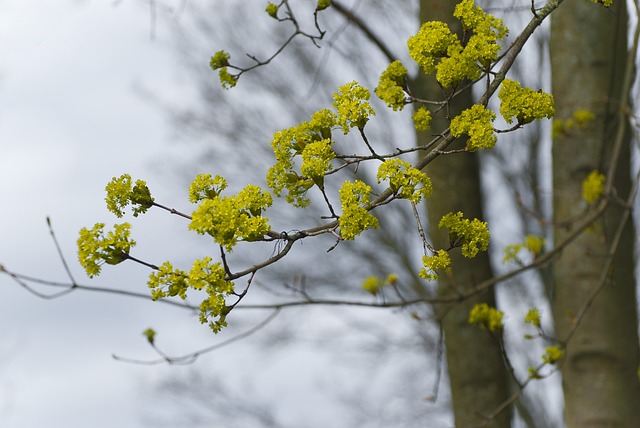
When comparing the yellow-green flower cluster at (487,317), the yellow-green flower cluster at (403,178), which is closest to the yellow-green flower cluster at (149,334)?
the yellow-green flower cluster at (487,317)

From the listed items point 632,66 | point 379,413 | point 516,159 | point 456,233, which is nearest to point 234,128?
point 516,159

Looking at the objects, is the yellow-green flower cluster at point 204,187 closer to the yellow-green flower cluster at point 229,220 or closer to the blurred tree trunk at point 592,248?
the yellow-green flower cluster at point 229,220

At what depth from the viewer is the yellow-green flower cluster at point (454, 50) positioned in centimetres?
194

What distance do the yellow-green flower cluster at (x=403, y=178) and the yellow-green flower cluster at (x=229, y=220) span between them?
308 mm

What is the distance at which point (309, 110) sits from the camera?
7.95m

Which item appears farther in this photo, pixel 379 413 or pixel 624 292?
pixel 379 413

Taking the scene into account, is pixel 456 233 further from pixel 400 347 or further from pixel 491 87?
pixel 400 347

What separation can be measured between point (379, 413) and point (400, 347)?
2.63ft

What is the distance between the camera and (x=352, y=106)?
76.4 inches

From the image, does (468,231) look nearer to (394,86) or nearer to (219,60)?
(394,86)

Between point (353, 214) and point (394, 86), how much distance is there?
502 millimetres

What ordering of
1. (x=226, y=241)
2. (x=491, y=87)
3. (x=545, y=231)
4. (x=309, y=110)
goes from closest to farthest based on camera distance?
(x=226, y=241) < (x=491, y=87) < (x=545, y=231) < (x=309, y=110)

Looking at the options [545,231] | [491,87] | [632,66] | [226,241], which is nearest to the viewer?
[226,241]

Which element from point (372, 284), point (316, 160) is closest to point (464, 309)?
point (372, 284)
